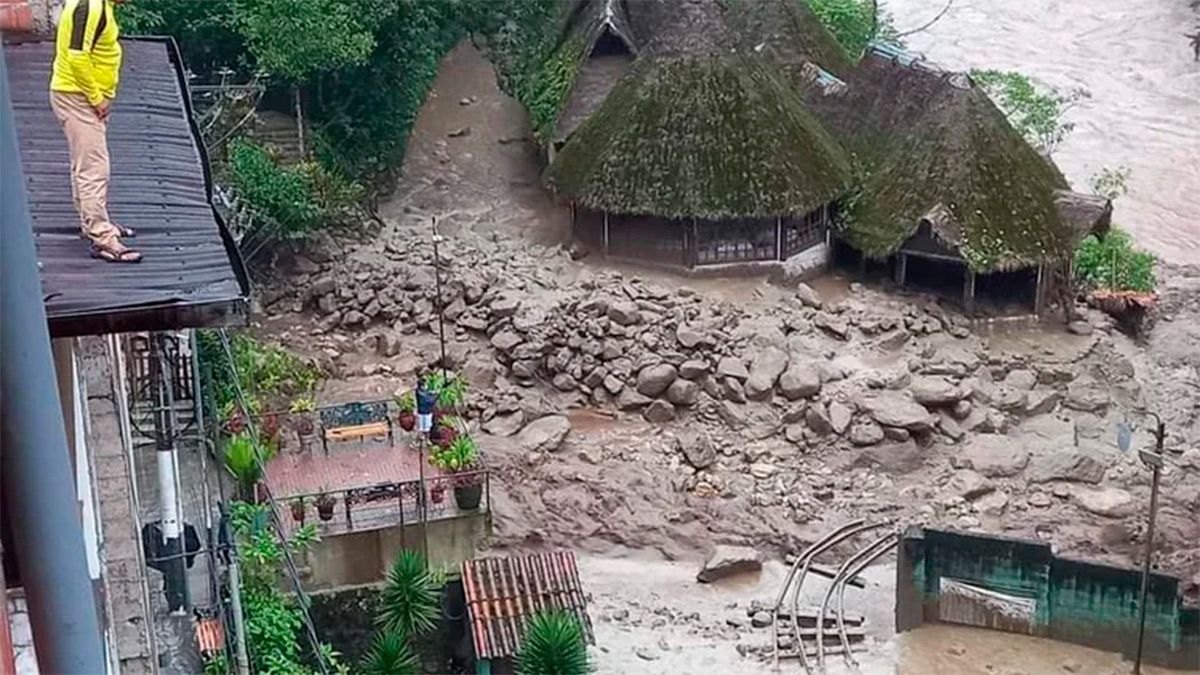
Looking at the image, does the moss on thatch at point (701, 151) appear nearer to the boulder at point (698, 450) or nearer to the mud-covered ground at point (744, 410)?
the mud-covered ground at point (744, 410)

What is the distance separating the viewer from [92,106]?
6.52 m

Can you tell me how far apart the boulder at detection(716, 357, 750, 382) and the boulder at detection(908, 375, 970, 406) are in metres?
2.65

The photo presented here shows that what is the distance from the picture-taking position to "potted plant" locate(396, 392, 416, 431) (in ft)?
69.0

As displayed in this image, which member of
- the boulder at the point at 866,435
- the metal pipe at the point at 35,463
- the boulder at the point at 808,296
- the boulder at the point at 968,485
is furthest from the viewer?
the boulder at the point at 808,296

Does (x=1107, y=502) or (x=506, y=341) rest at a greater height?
(x=506, y=341)

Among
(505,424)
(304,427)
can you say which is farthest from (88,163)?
(505,424)

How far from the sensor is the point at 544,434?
23.8 metres

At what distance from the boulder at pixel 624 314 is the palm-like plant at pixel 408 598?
9.03m

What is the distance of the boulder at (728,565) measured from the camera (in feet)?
68.9

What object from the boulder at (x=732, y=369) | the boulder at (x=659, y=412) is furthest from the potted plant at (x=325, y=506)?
the boulder at (x=732, y=369)

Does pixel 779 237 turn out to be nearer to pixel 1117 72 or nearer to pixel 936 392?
pixel 936 392

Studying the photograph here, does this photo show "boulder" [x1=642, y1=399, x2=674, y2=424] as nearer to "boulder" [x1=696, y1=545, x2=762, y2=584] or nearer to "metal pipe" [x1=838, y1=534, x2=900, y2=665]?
"boulder" [x1=696, y1=545, x2=762, y2=584]

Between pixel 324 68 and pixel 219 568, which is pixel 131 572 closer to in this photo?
pixel 219 568

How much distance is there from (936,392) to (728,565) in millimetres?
5456
